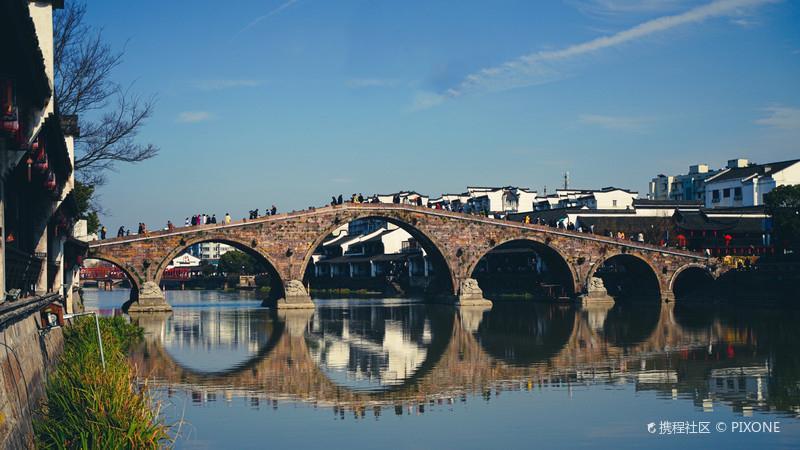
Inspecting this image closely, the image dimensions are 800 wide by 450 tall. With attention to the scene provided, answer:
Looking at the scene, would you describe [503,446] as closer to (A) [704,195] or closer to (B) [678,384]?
(B) [678,384]

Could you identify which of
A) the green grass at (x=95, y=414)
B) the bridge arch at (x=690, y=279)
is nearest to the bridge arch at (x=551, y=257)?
the bridge arch at (x=690, y=279)

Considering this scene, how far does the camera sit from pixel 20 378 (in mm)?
10516

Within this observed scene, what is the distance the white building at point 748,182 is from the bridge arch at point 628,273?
14835 millimetres

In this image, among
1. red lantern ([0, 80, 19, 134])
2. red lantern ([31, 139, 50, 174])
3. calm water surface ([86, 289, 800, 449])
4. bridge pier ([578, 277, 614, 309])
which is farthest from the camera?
bridge pier ([578, 277, 614, 309])

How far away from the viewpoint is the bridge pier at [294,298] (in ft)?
185

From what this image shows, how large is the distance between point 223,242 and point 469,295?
17.1 m

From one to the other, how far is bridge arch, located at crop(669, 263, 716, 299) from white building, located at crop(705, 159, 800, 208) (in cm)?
1298

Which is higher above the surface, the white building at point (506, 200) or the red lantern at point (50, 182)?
the white building at point (506, 200)

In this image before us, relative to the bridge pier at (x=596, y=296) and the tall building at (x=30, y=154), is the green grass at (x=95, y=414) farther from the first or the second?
the bridge pier at (x=596, y=296)

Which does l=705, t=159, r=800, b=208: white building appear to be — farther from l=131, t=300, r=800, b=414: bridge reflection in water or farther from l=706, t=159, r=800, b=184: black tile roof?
l=131, t=300, r=800, b=414: bridge reflection in water

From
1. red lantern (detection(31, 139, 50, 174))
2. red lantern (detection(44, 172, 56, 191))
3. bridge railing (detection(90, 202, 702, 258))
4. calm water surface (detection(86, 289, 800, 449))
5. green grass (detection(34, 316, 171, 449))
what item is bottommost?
calm water surface (detection(86, 289, 800, 449))

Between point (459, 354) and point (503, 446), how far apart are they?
1469 cm

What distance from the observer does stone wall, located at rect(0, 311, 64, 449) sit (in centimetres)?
894

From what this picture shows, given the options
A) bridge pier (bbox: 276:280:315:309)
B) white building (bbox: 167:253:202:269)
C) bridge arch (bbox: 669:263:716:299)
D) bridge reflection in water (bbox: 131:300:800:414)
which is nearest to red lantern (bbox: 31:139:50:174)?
bridge reflection in water (bbox: 131:300:800:414)
